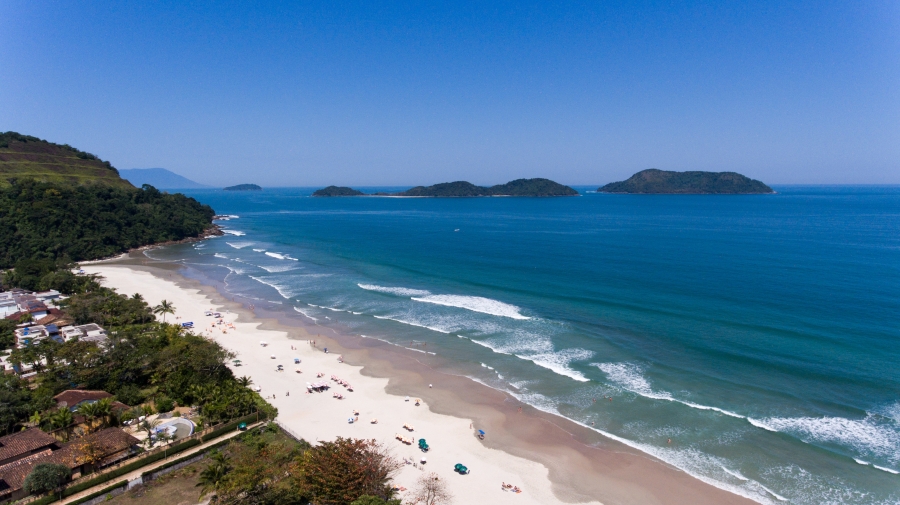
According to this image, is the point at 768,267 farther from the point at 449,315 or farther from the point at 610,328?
the point at 449,315

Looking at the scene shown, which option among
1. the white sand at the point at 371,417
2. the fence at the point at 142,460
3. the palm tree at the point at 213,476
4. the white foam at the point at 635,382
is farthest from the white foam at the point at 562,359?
the palm tree at the point at 213,476

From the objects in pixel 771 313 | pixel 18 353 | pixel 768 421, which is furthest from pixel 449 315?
pixel 18 353

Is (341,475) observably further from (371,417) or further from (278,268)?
(278,268)

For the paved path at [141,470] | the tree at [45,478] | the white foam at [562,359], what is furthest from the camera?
the white foam at [562,359]

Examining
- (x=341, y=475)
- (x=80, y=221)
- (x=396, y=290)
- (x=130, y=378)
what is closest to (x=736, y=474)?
(x=341, y=475)

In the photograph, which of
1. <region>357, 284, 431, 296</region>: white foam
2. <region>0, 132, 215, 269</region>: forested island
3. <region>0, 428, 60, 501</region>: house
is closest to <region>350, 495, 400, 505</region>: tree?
<region>0, 428, 60, 501</region>: house

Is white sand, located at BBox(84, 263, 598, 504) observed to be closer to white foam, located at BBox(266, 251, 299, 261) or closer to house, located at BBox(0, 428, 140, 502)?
house, located at BBox(0, 428, 140, 502)

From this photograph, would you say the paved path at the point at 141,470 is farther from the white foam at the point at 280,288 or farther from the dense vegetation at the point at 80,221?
the dense vegetation at the point at 80,221
